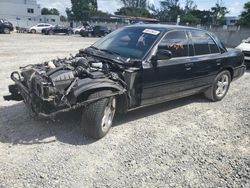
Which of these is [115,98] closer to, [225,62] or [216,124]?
[216,124]

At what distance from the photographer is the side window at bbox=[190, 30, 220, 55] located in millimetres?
5696

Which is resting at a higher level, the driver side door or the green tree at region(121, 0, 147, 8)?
the green tree at region(121, 0, 147, 8)

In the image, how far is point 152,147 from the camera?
13.5ft

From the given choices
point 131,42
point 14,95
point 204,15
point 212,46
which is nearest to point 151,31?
point 131,42

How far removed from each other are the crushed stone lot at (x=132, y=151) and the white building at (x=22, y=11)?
60.1 meters

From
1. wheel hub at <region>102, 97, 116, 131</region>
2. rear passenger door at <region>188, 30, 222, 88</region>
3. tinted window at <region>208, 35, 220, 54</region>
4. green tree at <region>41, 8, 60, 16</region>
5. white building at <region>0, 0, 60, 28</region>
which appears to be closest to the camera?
wheel hub at <region>102, 97, 116, 131</region>

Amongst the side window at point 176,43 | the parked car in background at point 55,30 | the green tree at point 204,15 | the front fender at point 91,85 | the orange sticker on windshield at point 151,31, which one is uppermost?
the green tree at point 204,15

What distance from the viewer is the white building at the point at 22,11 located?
61656 mm

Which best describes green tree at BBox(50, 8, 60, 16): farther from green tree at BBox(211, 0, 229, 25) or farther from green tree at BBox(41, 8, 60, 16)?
green tree at BBox(211, 0, 229, 25)

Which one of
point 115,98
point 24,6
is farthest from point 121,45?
point 24,6

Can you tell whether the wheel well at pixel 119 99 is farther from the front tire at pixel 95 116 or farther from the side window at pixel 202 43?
the side window at pixel 202 43

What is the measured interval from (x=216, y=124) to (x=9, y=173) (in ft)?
12.0

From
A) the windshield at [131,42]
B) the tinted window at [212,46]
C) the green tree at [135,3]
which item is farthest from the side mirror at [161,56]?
the green tree at [135,3]

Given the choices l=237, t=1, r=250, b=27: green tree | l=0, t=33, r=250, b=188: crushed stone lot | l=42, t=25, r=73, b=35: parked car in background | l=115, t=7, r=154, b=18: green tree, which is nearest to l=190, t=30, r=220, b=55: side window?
l=0, t=33, r=250, b=188: crushed stone lot
